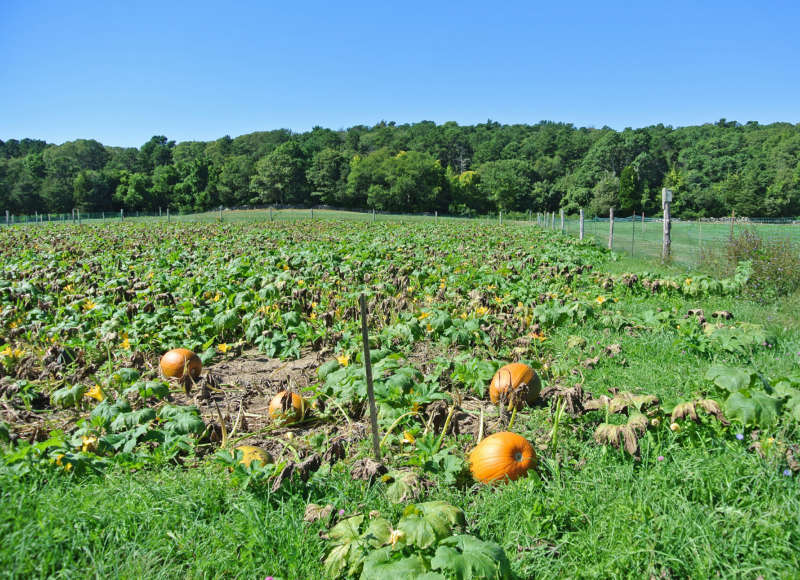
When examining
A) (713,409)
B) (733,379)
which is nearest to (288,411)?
(713,409)

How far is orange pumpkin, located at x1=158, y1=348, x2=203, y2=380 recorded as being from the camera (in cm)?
451

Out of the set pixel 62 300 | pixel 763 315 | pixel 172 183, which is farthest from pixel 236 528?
Answer: pixel 172 183

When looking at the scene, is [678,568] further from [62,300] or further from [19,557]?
[62,300]

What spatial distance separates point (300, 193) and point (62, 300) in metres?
90.2

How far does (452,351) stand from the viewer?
5180 millimetres

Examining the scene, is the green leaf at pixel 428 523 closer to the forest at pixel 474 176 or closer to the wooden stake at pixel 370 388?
the wooden stake at pixel 370 388

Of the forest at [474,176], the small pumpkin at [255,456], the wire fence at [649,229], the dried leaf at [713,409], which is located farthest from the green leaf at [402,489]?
the forest at [474,176]

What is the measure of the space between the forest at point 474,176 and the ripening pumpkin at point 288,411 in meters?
83.7

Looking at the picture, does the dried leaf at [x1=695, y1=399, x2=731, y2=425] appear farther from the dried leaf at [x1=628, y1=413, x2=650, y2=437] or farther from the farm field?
the dried leaf at [x1=628, y1=413, x2=650, y2=437]

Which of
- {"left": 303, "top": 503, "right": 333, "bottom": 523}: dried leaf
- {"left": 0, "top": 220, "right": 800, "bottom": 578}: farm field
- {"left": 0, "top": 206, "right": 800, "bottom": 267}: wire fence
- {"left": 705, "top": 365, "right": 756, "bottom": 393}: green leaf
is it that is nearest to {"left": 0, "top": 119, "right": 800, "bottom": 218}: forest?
{"left": 0, "top": 206, "right": 800, "bottom": 267}: wire fence

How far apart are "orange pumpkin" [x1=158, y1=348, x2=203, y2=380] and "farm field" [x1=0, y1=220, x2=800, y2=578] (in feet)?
0.75

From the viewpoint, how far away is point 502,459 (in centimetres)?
279

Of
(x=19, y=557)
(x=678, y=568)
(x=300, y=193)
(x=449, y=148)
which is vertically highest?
(x=449, y=148)

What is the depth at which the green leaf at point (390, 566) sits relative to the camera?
73.2 inches
